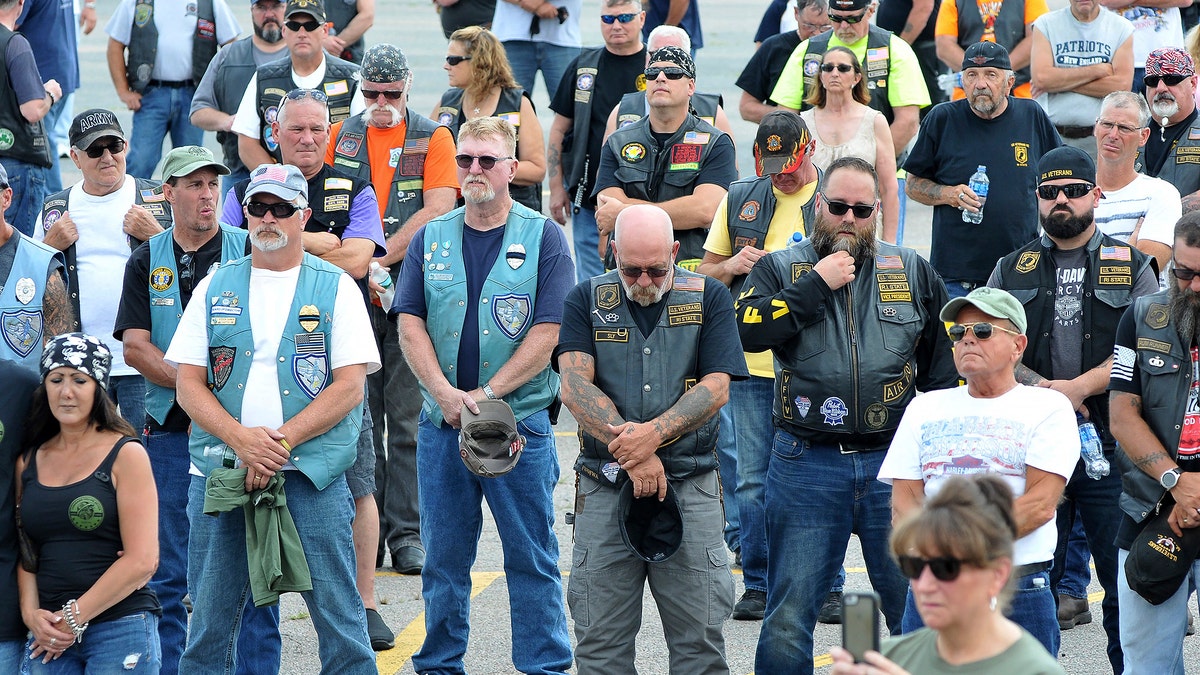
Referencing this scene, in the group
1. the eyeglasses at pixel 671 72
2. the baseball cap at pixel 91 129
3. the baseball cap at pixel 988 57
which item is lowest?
the baseball cap at pixel 91 129

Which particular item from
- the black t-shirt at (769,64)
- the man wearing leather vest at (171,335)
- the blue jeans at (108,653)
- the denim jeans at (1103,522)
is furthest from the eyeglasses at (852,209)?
the black t-shirt at (769,64)

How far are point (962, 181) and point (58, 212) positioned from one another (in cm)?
503

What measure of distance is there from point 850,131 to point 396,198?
8.78ft

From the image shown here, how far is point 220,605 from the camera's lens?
19.5ft

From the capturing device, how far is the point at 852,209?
6.01 metres

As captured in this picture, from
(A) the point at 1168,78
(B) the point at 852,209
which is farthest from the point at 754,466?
(A) the point at 1168,78

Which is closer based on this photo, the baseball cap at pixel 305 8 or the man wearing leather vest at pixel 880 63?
the baseball cap at pixel 305 8

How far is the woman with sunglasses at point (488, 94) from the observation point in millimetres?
9125

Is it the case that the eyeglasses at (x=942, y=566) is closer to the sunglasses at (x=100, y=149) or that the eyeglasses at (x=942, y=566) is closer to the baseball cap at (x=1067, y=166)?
the baseball cap at (x=1067, y=166)

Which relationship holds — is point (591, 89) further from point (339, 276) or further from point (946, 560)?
point (946, 560)

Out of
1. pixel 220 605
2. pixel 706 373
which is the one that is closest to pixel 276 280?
pixel 220 605

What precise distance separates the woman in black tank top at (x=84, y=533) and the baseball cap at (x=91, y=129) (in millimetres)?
1980

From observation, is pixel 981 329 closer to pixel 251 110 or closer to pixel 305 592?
pixel 305 592

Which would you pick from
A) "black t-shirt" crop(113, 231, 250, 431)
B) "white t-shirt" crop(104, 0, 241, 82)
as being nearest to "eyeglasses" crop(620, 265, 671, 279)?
"black t-shirt" crop(113, 231, 250, 431)
